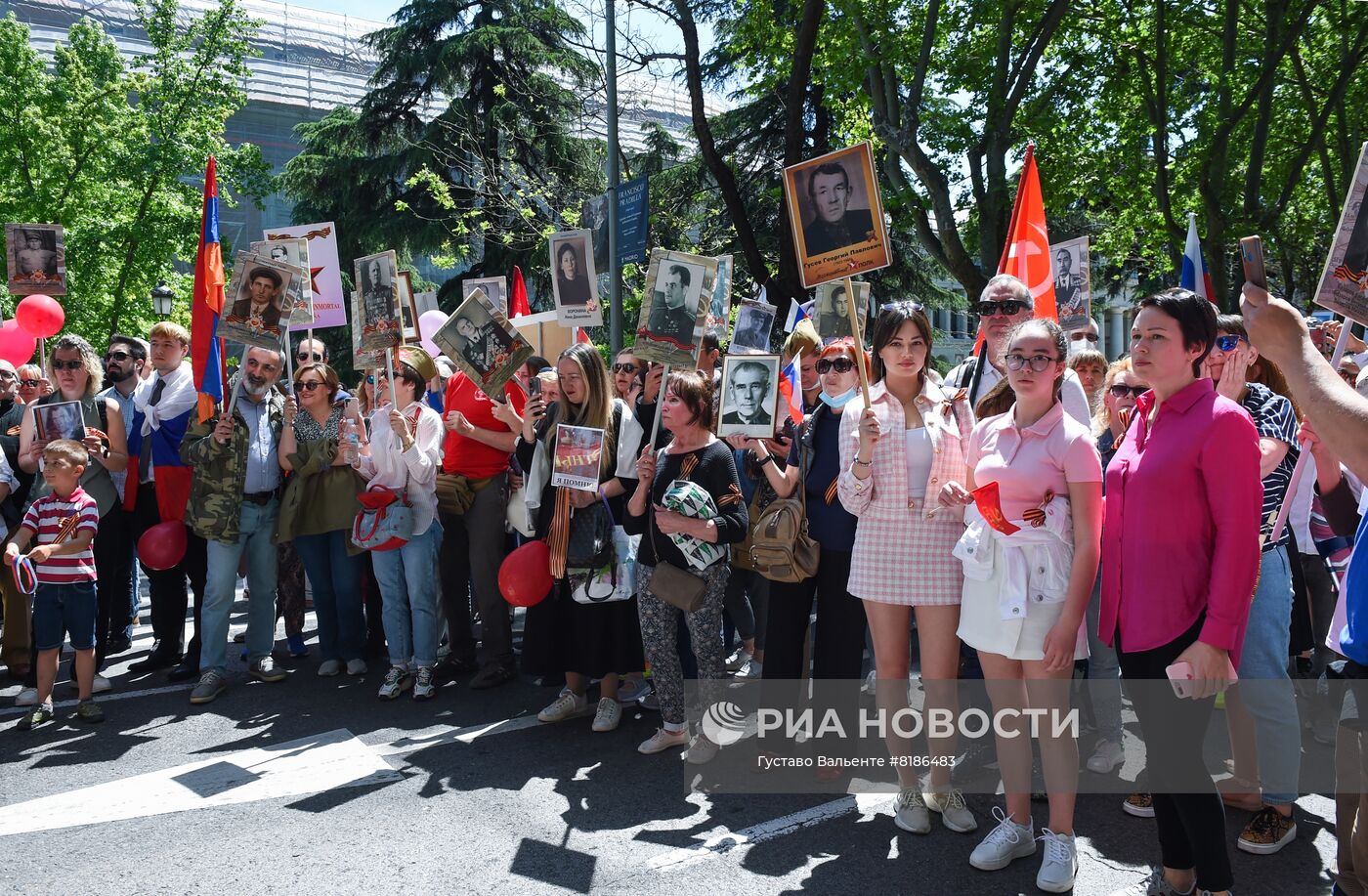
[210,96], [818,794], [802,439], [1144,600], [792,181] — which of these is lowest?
[818,794]

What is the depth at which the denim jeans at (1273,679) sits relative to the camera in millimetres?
3996

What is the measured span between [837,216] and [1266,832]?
299 centimetres

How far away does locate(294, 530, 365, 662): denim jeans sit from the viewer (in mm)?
6727

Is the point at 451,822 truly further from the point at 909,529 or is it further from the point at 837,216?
the point at 837,216

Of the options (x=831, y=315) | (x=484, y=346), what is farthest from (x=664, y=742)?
(x=831, y=315)

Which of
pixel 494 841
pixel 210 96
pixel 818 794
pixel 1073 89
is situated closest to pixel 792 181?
pixel 818 794

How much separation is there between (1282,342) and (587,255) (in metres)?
5.22

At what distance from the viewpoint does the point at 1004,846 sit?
3.81m

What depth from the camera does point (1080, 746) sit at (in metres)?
4.98

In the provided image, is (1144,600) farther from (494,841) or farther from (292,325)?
(292,325)

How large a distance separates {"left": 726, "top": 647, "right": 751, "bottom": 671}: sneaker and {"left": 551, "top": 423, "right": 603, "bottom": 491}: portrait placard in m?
2.12

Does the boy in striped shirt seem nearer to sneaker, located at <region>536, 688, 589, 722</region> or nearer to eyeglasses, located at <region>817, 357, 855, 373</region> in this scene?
sneaker, located at <region>536, 688, 589, 722</region>

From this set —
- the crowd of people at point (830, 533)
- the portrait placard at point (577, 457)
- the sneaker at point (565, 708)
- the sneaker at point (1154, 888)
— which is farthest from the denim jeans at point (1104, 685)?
the sneaker at point (565, 708)

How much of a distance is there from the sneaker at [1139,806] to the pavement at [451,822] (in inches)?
2.1
